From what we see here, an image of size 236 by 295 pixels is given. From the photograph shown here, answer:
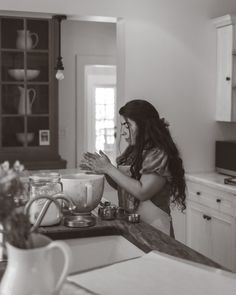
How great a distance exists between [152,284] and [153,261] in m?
0.20

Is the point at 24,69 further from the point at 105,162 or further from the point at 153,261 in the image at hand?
the point at 153,261

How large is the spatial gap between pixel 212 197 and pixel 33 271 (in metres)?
2.70

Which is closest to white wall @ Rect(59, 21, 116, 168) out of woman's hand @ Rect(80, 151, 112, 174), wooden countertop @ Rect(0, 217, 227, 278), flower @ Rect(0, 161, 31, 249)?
woman's hand @ Rect(80, 151, 112, 174)

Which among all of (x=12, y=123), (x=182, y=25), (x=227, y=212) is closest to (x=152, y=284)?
(x=227, y=212)

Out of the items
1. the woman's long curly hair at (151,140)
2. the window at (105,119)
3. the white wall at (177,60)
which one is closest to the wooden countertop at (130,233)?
the woman's long curly hair at (151,140)

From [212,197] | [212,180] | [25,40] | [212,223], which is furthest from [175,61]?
[25,40]

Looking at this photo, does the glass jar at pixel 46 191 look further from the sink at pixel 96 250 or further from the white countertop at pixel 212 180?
the white countertop at pixel 212 180

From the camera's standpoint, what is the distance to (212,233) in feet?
12.3

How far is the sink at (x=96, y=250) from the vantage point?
2.07m

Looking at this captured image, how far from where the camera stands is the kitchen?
12.5ft

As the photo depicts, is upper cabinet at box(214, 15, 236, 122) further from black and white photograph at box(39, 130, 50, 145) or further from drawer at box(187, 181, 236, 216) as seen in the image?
black and white photograph at box(39, 130, 50, 145)

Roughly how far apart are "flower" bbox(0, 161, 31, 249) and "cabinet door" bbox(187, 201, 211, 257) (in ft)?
9.11

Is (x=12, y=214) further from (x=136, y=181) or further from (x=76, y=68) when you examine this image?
(x=76, y=68)

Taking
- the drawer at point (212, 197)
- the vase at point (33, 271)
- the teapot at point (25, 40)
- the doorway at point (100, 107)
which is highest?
the teapot at point (25, 40)
